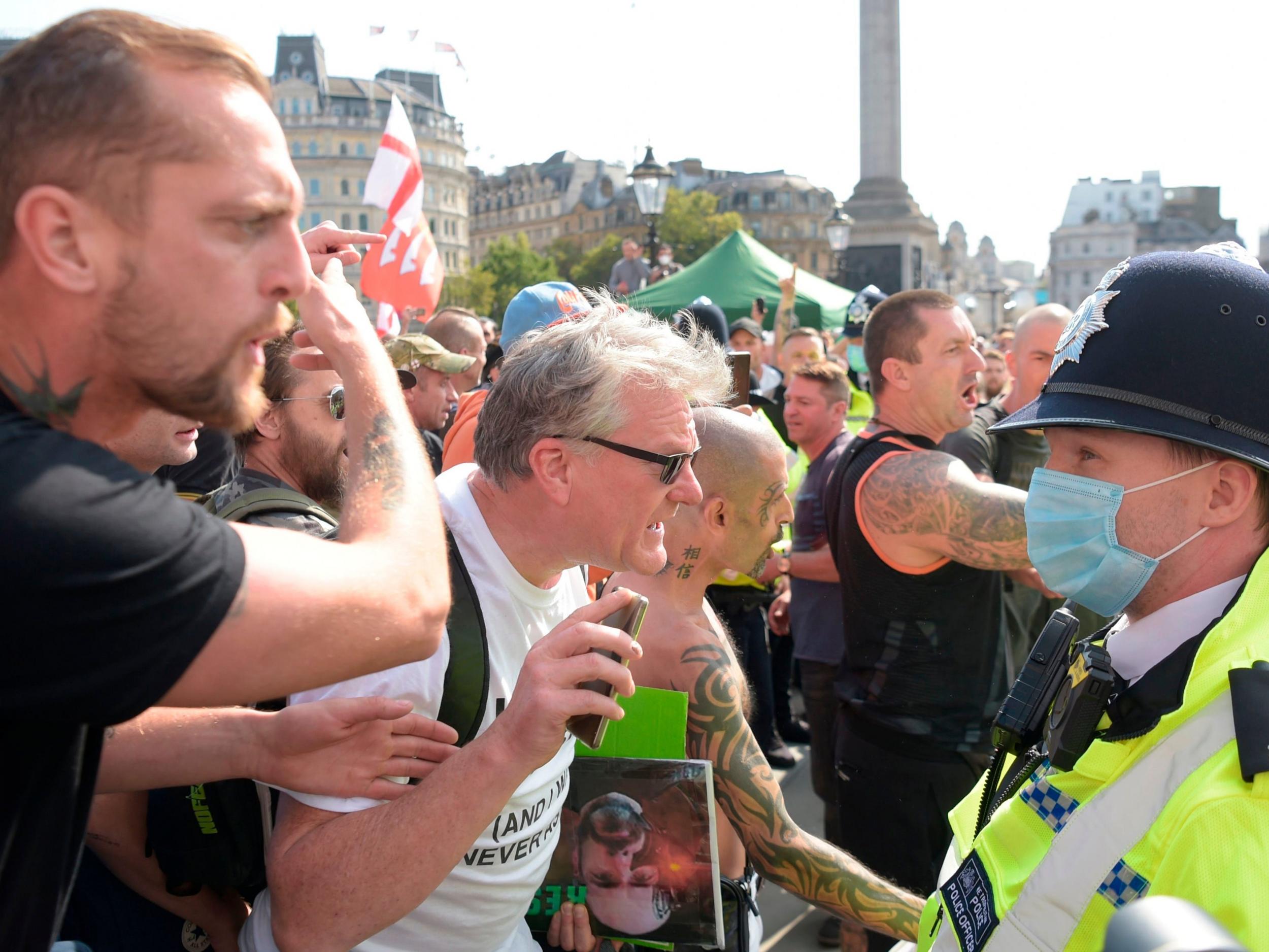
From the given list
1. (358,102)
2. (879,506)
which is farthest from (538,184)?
(879,506)

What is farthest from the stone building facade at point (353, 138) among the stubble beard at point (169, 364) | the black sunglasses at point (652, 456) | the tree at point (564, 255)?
→ the stubble beard at point (169, 364)

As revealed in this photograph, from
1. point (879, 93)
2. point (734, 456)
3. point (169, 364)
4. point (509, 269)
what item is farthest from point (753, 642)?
point (509, 269)

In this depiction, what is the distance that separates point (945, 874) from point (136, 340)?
1.71m

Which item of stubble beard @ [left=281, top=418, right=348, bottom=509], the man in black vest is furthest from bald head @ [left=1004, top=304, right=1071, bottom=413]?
stubble beard @ [left=281, top=418, right=348, bottom=509]

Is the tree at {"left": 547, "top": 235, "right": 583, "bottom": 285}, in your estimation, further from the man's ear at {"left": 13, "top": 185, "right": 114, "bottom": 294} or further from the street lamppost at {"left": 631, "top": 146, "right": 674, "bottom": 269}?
the man's ear at {"left": 13, "top": 185, "right": 114, "bottom": 294}

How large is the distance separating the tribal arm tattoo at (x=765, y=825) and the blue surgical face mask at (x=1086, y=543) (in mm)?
805

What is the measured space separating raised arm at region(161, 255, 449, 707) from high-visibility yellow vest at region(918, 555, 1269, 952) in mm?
971

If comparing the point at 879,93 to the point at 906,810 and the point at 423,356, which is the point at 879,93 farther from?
the point at 906,810

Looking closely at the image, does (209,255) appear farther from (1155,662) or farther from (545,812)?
(1155,662)

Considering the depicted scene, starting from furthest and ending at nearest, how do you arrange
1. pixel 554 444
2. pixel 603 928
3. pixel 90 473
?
1. pixel 603 928
2. pixel 554 444
3. pixel 90 473

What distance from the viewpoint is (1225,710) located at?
1.43 metres

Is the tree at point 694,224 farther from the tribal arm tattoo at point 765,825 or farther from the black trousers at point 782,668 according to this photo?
the tribal arm tattoo at point 765,825

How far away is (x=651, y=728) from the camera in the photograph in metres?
2.33

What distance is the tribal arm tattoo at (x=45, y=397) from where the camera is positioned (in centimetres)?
104
